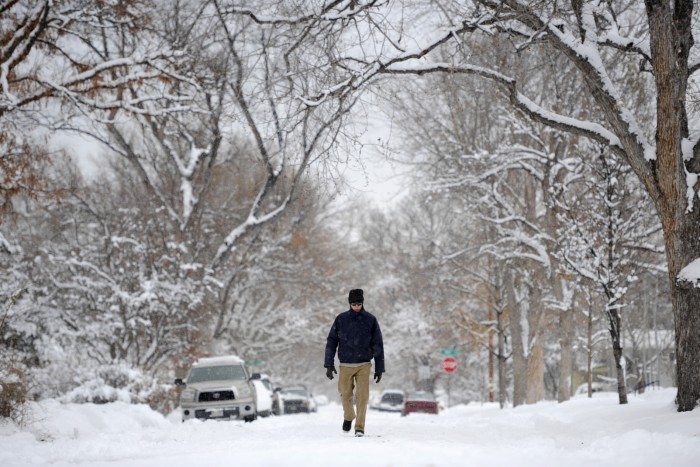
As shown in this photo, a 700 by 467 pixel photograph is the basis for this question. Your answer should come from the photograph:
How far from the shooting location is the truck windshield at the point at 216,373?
18.8 meters

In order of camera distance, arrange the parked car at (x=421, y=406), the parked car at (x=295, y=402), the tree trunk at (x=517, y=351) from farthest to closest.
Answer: the parked car at (x=295, y=402), the parked car at (x=421, y=406), the tree trunk at (x=517, y=351)

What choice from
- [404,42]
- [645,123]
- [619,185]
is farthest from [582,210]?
[404,42]

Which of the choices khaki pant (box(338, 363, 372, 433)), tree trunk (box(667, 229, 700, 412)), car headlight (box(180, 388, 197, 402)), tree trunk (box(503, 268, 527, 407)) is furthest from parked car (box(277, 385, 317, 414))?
tree trunk (box(667, 229, 700, 412))

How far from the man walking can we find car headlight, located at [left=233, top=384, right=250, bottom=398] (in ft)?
26.6

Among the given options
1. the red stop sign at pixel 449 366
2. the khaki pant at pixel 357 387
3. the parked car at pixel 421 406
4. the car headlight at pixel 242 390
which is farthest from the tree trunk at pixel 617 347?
the red stop sign at pixel 449 366

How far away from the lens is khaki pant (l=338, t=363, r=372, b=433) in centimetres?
989

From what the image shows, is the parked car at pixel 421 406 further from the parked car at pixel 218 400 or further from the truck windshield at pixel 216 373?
the parked car at pixel 218 400

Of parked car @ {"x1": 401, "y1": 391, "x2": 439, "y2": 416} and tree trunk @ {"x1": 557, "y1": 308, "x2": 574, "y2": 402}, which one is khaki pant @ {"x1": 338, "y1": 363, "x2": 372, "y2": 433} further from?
parked car @ {"x1": 401, "y1": 391, "x2": 439, "y2": 416}

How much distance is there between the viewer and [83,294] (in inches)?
933

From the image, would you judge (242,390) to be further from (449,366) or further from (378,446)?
(449,366)

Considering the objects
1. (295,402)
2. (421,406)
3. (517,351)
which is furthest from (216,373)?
(421,406)

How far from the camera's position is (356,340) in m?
10.0

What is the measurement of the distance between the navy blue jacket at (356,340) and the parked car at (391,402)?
3044cm

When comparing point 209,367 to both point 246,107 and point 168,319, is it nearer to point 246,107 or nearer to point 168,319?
point 168,319
